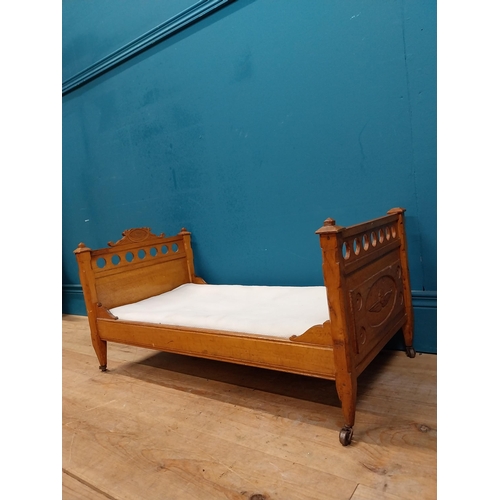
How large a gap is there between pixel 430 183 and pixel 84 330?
2731 mm

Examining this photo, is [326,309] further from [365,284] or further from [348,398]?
[348,398]

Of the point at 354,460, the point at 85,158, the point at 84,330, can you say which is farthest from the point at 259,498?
the point at 85,158

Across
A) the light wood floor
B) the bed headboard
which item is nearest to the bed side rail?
the light wood floor

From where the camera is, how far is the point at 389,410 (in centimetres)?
150

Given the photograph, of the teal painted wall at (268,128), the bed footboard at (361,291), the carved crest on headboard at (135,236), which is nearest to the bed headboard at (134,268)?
the carved crest on headboard at (135,236)

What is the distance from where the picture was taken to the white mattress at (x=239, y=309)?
160cm

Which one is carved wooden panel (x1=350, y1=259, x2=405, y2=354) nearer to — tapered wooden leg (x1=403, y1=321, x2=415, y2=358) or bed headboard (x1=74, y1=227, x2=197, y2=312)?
tapered wooden leg (x1=403, y1=321, x2=415, y2=358)

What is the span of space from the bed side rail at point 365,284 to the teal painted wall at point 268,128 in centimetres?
17

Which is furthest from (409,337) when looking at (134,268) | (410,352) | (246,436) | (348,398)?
(134,268)

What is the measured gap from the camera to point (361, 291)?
146 cm

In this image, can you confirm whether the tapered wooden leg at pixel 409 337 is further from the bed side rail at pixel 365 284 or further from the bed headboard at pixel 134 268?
the bed headboard at pixel 134 268

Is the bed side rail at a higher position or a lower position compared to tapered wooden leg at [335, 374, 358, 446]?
higher

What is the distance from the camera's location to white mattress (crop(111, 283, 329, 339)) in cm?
160

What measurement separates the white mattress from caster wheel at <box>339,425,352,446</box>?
1.18 feet
